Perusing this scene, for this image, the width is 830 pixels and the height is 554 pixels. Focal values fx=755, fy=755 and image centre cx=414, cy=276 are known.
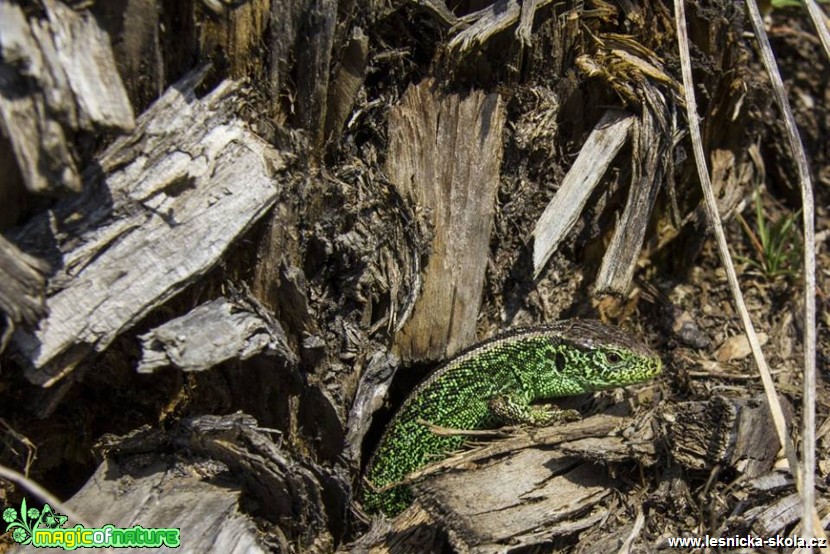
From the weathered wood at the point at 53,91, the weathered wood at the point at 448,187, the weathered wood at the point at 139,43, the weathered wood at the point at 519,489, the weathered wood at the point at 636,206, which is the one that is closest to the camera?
the weathered wood at the point at 53,91

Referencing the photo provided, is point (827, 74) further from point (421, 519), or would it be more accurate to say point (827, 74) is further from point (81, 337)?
point (81, 337)

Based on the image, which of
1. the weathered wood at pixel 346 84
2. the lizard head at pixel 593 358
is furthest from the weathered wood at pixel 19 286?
the lizard head at pixel 593 358

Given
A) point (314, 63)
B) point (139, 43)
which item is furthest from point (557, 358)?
point (139, 43)

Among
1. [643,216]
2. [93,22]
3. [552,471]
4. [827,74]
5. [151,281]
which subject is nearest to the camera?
[93,22]

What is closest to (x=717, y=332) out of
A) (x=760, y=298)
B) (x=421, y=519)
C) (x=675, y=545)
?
(x=760, y=298)

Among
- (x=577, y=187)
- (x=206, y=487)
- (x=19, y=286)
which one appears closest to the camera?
(x=19, y=286)

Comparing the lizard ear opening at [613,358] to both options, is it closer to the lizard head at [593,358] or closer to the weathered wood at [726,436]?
the lizard head at [593,358]

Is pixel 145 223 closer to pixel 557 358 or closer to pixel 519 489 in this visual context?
pixel 519 489
